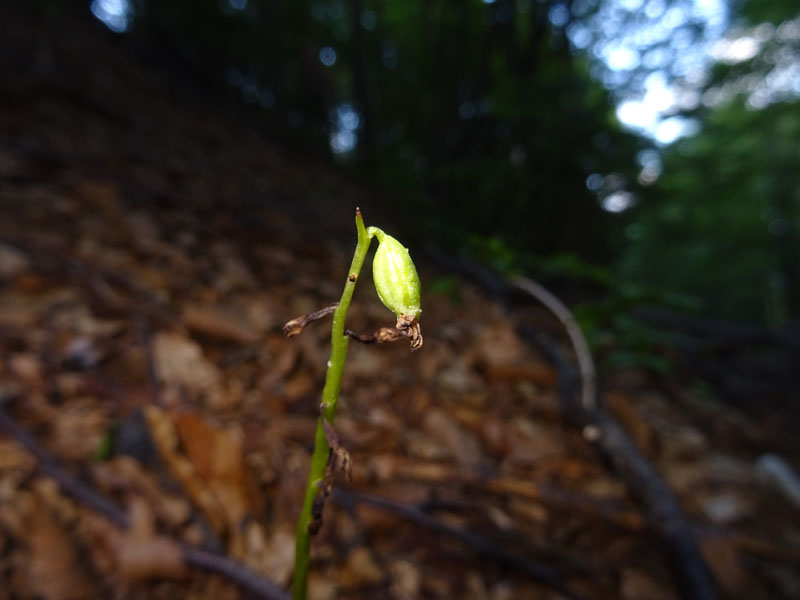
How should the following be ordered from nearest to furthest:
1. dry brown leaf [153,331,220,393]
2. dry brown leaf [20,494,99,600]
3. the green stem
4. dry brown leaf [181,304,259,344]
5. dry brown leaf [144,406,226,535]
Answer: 1. the green stem
2. dry brown leaf [20,494,99,600]
3. dry brown leaf [144,406,226,535]
4. dry brown leaf [153,331,220,393]
5. dry brown leaf [181,304,259,344]

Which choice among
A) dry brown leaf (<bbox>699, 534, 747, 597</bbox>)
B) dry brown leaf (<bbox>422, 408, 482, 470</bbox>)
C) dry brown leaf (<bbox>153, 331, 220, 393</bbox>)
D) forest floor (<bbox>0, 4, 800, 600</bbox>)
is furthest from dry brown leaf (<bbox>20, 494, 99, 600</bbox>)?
dry brown leaf (<bbox>699, 534, 747, 597</bbox>)

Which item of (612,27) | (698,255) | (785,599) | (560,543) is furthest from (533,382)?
(698,255)

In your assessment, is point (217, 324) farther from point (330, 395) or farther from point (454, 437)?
point (330, 395)

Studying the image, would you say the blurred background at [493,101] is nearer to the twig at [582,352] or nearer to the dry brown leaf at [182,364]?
the twig at [582,352]

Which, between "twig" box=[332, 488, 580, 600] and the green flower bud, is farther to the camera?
"twig" box=[332, 488, 580, 600]

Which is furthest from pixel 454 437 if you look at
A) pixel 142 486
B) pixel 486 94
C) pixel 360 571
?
pixel 486 94

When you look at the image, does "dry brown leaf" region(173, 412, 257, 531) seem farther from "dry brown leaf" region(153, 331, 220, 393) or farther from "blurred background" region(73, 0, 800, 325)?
"blurred background" region(73, 0, 800, 325)
